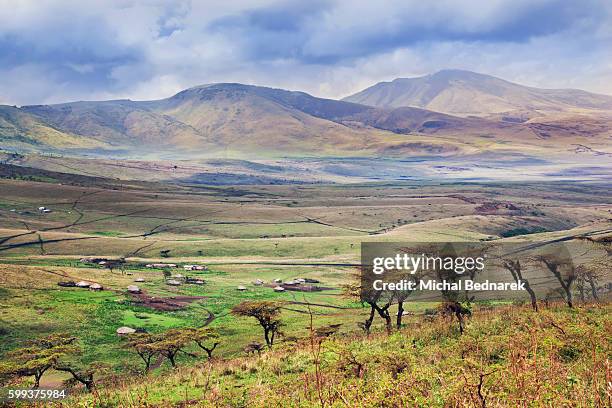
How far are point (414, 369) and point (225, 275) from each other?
259ft

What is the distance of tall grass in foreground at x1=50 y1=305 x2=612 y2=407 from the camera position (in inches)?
384

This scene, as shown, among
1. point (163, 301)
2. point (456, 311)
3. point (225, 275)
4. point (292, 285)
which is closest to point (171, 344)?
point (456, 311)

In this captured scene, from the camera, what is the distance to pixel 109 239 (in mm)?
115000

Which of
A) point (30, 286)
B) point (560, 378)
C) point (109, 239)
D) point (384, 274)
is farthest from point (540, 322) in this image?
point (109, 239)

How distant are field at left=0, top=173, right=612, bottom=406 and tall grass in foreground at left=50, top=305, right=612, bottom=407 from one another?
13 centimetres

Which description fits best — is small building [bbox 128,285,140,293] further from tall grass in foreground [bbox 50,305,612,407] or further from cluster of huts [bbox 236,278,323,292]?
tall grass in foreground [bbox 50,305,612,407]

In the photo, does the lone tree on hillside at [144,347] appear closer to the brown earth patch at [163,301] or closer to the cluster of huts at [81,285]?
the brown earth patch at [163,301]

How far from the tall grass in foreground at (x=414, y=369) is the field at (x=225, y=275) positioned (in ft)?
0.44

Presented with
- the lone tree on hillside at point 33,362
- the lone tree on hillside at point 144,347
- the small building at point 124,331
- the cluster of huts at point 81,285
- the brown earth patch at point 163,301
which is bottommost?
the brown earth patch at point 163,301

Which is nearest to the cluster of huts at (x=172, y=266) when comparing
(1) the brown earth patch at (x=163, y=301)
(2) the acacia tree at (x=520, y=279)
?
A: (1) the brown earth patch at (x=163, y=301)

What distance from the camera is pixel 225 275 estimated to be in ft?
294

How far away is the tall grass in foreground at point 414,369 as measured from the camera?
975cm

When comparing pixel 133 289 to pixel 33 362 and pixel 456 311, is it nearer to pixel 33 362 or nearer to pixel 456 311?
pixel 33 362

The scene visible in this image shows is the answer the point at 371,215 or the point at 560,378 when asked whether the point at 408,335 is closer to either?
the point at 560,378
